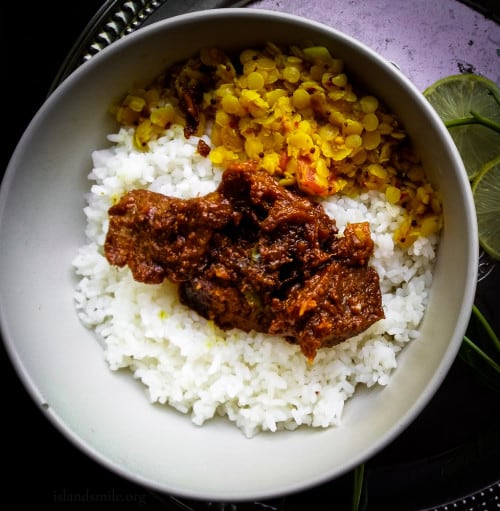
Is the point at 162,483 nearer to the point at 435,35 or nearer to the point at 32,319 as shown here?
the point at 32,319

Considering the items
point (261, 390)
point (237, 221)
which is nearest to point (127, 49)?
point (237, 221)

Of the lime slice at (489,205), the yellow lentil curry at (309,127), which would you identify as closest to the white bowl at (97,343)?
the yellow lentil curry at (309,127)

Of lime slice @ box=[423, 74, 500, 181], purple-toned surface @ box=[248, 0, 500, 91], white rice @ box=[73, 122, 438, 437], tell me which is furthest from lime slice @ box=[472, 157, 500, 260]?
purple-toned surface @ box=[248, 0, 500, 91]

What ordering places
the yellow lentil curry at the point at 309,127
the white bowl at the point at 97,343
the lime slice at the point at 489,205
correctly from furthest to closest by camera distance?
the lime slice at the point at 489,205 → the yellow lentil curry at the point at 309,127 → the white bowl at the point at 97,343

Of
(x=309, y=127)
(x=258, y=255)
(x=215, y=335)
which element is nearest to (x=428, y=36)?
(x=309, y=127)

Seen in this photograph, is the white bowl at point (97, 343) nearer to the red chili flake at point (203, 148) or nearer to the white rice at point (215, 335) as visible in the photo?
the white rice at point (215, 335)

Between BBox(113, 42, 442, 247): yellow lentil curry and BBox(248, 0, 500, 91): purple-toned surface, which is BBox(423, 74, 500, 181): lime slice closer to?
BBox(248, 0, 500, 91): purple-toned surface

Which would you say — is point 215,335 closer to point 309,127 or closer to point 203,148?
point 203,148
